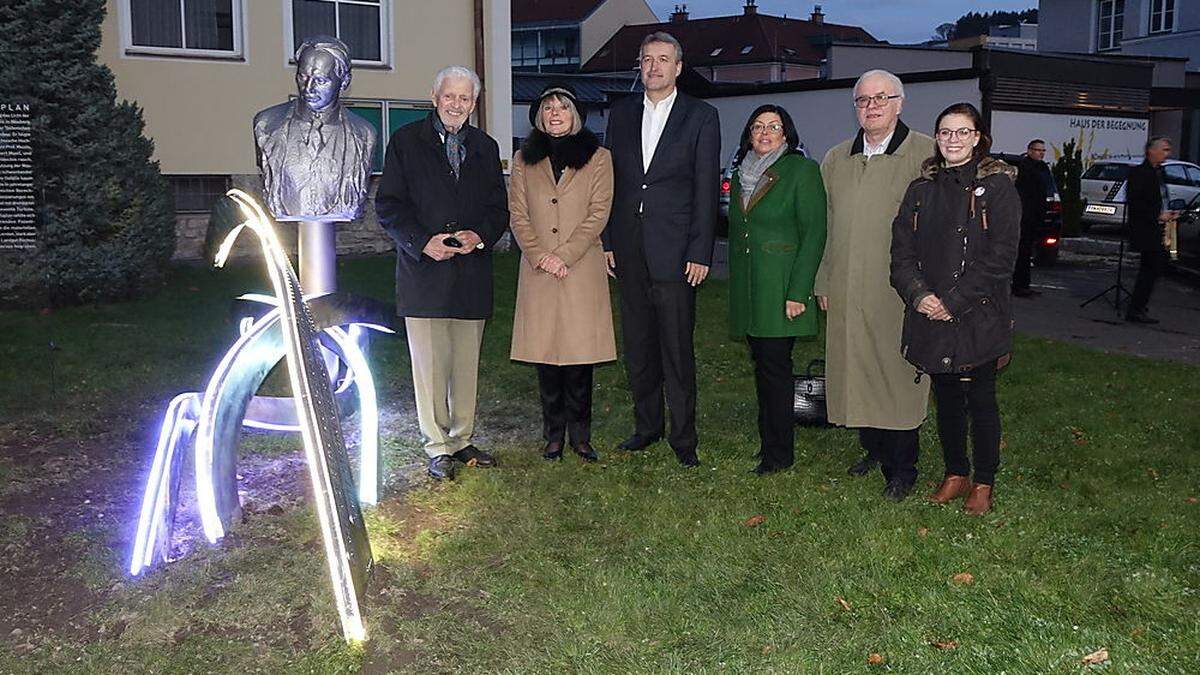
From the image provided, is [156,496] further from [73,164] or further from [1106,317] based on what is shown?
[1106,317]

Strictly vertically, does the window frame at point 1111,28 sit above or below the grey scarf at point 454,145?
above

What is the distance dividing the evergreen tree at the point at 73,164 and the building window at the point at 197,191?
3366 millimetres

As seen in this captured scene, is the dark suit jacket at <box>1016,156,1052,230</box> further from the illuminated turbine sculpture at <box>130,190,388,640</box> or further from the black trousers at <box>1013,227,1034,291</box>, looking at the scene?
the illuminated turbine sculpture at <box>130,190,388,640</box>

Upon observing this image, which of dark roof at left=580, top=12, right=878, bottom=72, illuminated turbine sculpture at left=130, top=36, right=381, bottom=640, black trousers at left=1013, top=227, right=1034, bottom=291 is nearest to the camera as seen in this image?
illuminated turbine sculpture at left=130, top=36, right=381, bottom=640

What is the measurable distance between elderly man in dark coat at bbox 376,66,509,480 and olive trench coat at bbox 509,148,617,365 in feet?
0.57

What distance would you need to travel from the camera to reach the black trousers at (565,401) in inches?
241

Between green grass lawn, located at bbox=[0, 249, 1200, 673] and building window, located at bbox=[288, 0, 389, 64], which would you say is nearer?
green grass lawn, located at bbox=[0, 249, 1200, 673]

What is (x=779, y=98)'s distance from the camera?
2447 centimetres

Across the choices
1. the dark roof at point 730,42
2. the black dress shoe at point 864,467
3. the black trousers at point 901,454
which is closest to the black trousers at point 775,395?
the black dress shoe at point 864,467

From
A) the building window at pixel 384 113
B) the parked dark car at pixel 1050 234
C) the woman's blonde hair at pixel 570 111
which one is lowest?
the parked dark car at pixel 1050 234

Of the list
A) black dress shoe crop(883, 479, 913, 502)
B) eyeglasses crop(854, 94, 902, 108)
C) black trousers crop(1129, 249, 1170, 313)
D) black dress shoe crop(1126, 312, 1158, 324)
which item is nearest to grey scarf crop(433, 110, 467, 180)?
eyeglasses crop(854, 94, 902, 108)

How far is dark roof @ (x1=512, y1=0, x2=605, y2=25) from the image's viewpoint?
215 ft

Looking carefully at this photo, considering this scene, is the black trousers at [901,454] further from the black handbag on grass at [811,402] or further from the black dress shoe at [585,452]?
the black dress shoe at [585,452]

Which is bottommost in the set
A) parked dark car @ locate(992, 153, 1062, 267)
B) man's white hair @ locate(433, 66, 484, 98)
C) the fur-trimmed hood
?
parked dark car @ locate(992, 153, 1062, 267)
